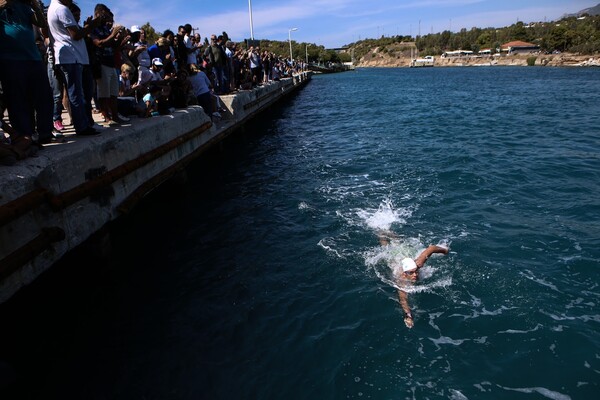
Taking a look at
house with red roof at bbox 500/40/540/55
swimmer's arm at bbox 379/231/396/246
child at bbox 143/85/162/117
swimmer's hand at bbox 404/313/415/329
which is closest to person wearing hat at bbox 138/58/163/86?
child at bbox 143/85/162/117

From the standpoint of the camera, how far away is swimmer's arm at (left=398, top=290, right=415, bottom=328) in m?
5.72

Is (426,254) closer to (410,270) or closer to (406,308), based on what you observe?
(410,270)

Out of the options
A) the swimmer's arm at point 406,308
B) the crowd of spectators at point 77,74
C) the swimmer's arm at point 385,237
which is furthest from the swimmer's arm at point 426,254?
the crowd of spectators at point 77,74

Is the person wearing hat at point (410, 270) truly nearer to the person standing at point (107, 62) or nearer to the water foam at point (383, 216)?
the water foam at point (383, 216)

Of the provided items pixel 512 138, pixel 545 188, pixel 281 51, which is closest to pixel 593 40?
pixel 281 51

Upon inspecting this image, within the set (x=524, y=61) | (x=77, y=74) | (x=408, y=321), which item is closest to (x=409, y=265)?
(x=408, y=321)

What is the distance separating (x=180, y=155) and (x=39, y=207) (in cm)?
593

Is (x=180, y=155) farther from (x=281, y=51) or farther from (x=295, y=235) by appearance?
(x=281, y=51)

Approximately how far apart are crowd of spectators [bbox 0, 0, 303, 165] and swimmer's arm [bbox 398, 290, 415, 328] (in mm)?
5937

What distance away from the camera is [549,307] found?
19.6ft

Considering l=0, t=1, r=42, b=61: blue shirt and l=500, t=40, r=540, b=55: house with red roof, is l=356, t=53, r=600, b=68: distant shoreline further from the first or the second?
l=0, t=1, r=42, b=61: blue shirt

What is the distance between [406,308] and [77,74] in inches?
270

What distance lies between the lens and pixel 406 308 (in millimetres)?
6027

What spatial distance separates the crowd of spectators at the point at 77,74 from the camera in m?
5.54
